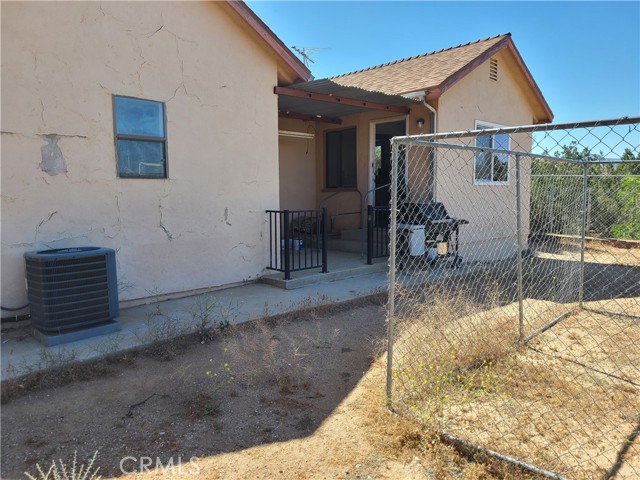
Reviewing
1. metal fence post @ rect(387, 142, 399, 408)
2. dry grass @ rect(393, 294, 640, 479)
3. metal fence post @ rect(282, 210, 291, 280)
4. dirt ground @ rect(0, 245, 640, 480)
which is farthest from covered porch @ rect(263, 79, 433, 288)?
metal fence post @ rect(387, 142, 399, 408)

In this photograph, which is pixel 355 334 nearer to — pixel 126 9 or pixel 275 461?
pixel 275 461

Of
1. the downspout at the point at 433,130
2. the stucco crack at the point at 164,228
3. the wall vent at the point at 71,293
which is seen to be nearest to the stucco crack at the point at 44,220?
the wall vent at the point at 71,293

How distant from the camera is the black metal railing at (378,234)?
25.3ft

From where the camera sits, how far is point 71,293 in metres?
4.33

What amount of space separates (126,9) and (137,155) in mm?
1728

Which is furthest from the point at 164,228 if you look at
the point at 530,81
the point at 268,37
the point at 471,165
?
the point at 530,81

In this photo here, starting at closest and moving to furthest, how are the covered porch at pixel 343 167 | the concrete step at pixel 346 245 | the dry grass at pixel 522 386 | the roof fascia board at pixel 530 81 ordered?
the dry grass at pixel 522 386 → the covered porch at pixel 343 167 → the concrete step at pixel 346 245 → the roof fascia board at pixel 530 81

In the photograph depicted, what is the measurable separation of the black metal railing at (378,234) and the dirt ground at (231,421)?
11.7 feet

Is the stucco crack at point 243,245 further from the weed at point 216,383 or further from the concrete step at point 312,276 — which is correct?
the weed at point 216,383

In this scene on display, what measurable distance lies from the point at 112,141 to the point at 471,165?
6914mm

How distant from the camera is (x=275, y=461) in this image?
8.65ft

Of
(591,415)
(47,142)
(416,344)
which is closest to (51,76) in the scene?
(47,142)

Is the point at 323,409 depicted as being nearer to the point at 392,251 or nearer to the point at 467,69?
the point at 392,251

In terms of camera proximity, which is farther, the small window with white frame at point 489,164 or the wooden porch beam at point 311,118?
the small window with white frame at point 489,164
